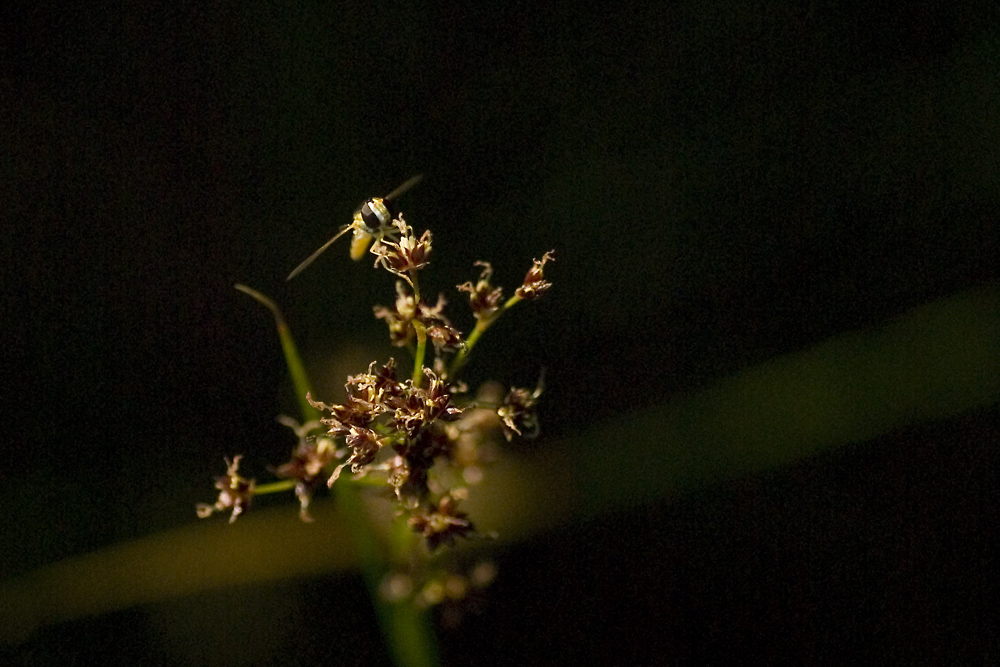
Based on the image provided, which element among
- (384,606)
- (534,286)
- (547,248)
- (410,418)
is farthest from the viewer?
(547,248)

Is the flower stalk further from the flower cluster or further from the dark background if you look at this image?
the dark background

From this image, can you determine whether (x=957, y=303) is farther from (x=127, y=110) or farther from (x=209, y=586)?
(x=127, y=110)

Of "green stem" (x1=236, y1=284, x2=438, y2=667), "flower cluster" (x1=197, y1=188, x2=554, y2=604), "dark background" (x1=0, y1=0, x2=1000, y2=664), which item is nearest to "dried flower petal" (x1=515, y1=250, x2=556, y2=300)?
"flower cluster" (x1=197, y1=188, x2=554, y2=604)

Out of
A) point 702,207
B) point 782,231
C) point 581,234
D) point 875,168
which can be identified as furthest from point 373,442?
point 875,168

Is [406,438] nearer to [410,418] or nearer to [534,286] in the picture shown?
[410,418]

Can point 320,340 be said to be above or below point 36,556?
above

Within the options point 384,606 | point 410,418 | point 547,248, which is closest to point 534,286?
point 410,418

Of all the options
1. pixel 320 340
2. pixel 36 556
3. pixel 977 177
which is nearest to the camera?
pixel 36 556

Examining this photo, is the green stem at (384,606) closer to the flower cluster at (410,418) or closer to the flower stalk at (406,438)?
the flower stalk at (406,438)
